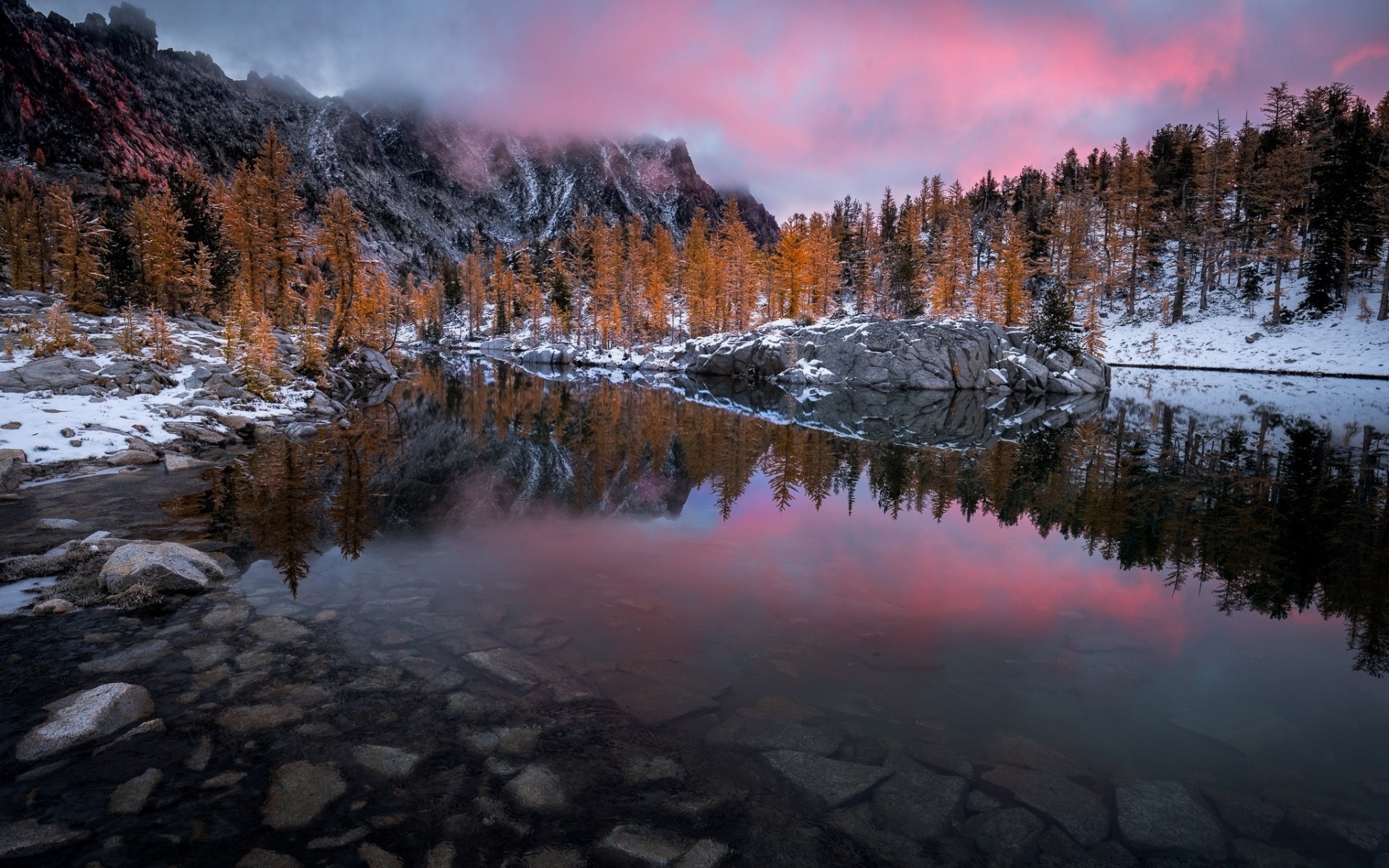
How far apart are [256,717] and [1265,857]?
8.13 m

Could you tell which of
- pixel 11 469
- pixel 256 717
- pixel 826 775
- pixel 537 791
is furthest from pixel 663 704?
pixel 11 469

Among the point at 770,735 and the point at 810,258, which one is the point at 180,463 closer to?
the point at 770,735

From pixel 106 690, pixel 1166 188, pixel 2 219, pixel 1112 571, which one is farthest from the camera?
pixel 1166 188

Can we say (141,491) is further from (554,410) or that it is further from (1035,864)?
(554,410)

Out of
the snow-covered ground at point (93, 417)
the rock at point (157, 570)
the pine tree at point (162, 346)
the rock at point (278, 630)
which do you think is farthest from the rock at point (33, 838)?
the pine tree at point (162, 346)

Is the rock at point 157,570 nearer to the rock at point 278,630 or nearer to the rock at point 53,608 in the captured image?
the rock at point 53,608

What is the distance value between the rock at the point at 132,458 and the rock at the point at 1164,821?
20.9 metres

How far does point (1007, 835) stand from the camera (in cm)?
443

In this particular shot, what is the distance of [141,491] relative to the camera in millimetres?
12984

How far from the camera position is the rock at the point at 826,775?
4844 millimetres

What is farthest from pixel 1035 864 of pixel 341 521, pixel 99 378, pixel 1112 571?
pixel 99 378

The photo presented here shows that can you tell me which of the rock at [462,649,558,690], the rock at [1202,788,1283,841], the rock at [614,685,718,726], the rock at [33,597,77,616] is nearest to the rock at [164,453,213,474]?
the rock at [33,597,77,616]

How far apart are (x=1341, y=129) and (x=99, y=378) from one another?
10762 centimetres

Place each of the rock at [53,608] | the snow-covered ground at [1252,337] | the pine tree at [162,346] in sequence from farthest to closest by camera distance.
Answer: the snow-covered ground at [1252,337] → the pine tree at [162,346] → the rock at [53,608]
